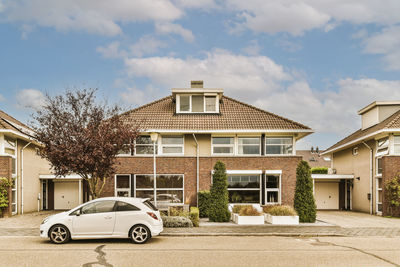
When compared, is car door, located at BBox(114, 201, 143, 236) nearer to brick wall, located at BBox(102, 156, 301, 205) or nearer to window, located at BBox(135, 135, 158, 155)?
brick wall, located at BBox(102, 156, 301, 205)

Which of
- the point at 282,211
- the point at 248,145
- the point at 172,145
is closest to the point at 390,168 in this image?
the point at 248,145

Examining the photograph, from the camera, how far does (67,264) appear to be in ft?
32.7

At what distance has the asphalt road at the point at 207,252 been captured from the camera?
1024 centimetres

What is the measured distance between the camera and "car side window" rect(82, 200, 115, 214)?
44.6ft

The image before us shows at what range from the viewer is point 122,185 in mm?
24094

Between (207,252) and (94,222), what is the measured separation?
13.5ft

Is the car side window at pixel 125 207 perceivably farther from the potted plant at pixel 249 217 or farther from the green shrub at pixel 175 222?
the potted plant at pixel 249 217

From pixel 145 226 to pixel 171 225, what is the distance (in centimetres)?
372

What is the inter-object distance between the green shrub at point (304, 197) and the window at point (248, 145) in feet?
17.9

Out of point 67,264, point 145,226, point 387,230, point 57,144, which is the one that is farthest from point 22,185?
point 387,230

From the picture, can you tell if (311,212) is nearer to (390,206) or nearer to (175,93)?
(390,206)

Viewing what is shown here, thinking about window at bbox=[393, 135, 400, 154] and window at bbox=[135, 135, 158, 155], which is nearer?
window at bbox=[393, 135, 400, 154]

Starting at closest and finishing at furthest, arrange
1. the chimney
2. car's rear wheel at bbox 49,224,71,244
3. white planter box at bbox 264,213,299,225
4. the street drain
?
the street drain < car's rear wheel at bbox 49,224,71,244 < white planter box at bbox 264,213,299,225 < the chimney

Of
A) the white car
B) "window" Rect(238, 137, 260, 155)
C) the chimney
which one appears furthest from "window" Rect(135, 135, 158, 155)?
the white car
